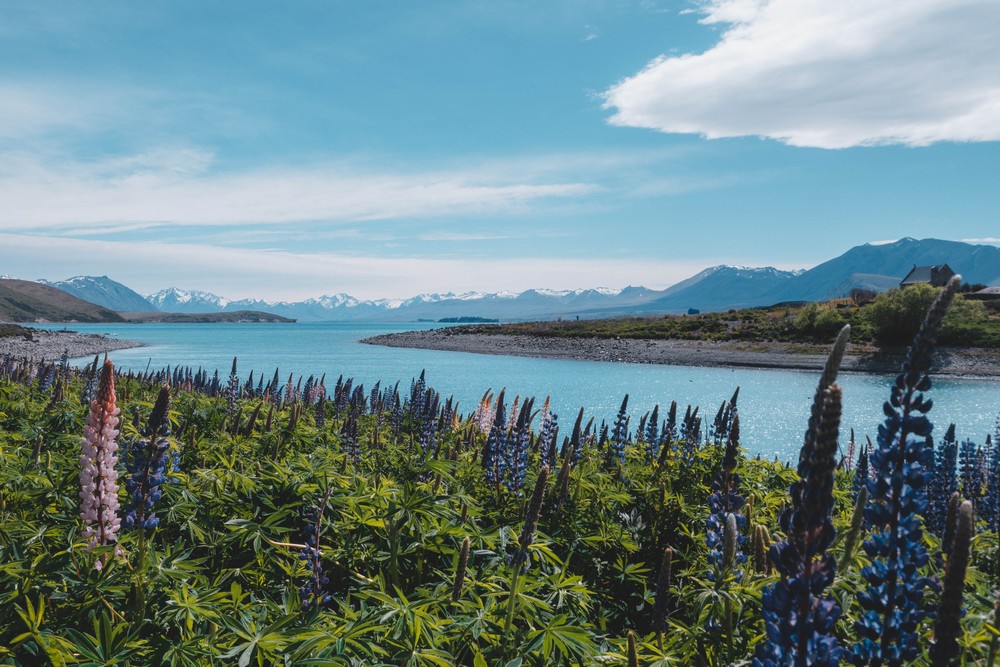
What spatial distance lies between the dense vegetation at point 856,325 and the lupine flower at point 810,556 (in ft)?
217

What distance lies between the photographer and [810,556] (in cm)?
210

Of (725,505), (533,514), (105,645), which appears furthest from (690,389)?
(105,645)

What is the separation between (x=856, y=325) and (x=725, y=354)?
2019 cm

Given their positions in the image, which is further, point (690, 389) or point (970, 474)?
point (690, 389)

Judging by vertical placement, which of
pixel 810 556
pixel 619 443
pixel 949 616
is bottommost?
pixel 619 443

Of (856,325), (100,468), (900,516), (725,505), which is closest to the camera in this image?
(900,516)

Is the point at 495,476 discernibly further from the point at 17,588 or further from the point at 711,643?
the point at 17,588

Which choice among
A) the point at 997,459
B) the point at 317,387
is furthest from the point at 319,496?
the point at 317,387

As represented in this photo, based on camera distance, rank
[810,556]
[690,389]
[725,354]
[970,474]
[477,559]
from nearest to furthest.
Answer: [810,556], [477,559], [970,474], [690,389], [725,354]

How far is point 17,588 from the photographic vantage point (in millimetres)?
2980

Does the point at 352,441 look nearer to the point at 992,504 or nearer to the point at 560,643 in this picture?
the point at 560,643

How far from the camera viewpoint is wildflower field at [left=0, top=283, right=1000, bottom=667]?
2.49 m

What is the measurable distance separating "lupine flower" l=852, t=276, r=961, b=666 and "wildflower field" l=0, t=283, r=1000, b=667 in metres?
0.01

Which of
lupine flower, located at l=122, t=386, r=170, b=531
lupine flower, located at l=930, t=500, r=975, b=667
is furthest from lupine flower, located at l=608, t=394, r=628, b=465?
lupine flower, located at l=930, t=500, r=975, b=667
